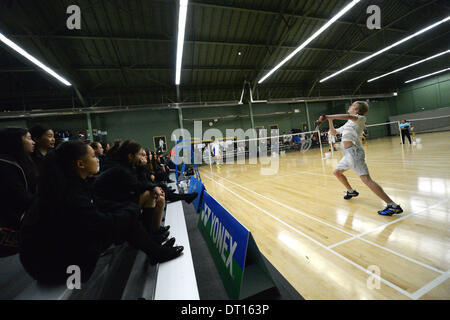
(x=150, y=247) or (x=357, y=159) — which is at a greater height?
(x=357, y=159)

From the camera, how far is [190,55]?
34.7 feet

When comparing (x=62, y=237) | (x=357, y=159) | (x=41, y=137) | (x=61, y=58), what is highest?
(x=61, y=58)

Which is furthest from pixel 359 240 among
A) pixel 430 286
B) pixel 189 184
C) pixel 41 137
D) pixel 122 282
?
pixel 41 137

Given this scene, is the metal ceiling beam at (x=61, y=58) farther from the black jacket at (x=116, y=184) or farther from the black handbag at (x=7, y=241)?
the black handbag at (x=7, y=241)

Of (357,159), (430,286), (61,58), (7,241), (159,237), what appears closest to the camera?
(430,286)

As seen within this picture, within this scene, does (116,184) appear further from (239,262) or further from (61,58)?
(61,58)

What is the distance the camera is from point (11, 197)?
1.45m

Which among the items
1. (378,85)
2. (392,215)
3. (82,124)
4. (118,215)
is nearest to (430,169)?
(392,215)

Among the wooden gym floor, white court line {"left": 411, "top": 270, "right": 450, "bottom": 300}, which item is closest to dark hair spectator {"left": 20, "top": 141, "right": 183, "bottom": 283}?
the wooden gym floor

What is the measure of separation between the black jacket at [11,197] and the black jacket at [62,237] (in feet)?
1.88

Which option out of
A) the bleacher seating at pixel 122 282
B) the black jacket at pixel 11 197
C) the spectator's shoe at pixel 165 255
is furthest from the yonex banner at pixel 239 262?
the black jacket at pixel 11 197

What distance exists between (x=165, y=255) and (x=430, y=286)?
7.01 ft

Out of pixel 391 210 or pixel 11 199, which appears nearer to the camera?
pixel 11 199
